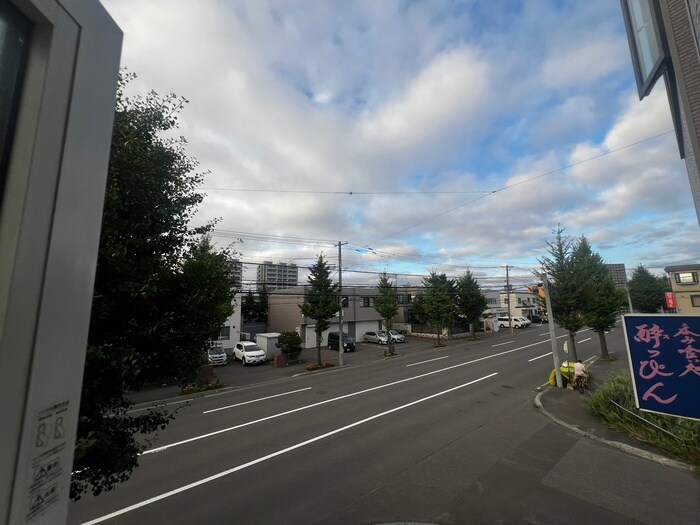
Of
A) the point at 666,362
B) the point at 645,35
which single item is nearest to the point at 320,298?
the point at 645,35

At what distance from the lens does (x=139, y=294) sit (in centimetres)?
318

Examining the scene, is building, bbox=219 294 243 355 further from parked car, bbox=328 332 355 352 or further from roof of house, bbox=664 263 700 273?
roof of house, bbox=664 263 700 273

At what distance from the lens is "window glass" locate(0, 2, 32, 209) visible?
112 centimetres

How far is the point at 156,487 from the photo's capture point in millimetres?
6648

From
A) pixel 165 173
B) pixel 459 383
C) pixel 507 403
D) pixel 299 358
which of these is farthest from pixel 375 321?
pixel 165 173

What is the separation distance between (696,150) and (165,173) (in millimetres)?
8170

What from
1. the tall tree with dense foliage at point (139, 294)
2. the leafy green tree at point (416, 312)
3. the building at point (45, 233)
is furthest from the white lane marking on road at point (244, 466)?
the leafy green tree at point (416, 312)

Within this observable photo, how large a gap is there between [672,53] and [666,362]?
634 centimetres

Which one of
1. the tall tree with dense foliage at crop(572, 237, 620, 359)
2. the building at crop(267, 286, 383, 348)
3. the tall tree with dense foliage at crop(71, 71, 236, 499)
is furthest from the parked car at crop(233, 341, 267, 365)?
the tall tree with dense foliage at crop(71, 71, 236, 499)

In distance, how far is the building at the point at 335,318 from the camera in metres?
32.7

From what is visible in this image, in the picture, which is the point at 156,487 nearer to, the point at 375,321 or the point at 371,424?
the point at 371,424

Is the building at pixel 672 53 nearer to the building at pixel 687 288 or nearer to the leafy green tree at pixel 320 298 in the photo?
the leafy green tree at pixel 320 298

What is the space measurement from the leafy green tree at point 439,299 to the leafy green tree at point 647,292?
2493cm

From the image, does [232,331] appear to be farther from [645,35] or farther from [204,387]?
[645,35]
